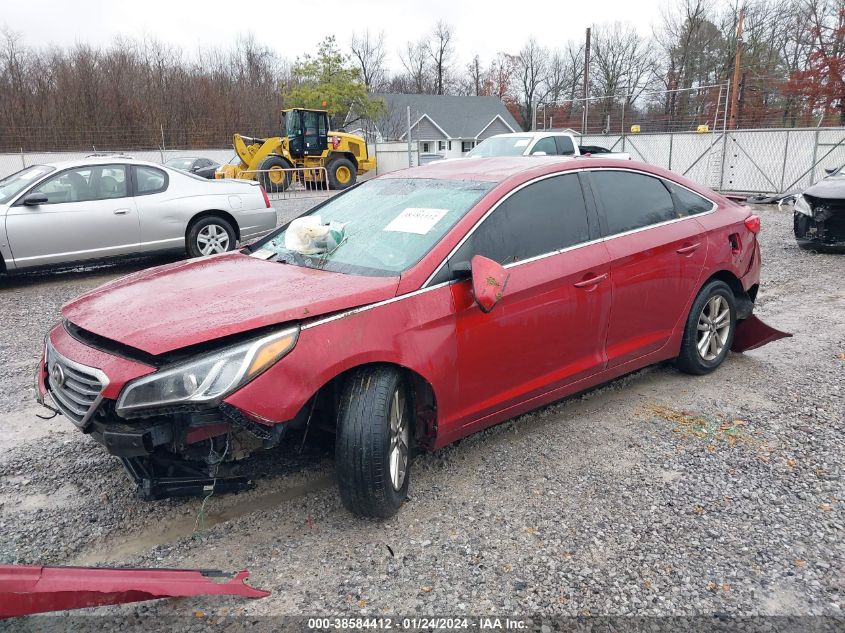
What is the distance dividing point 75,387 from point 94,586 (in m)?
0.83

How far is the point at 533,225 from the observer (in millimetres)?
3479

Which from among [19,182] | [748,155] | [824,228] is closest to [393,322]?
[19,182]

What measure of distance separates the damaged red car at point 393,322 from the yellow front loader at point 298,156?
58.5 feet

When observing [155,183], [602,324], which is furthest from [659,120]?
[602,324]

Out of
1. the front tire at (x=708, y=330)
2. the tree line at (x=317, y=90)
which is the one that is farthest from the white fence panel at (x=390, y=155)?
the front tire at (x=708, y=330)

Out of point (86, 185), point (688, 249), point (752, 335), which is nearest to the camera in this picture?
point (688, 249)

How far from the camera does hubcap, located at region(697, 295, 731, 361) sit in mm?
4430

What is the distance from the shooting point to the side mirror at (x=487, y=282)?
114 inches

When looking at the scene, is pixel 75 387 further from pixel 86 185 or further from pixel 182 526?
pixel 86 185

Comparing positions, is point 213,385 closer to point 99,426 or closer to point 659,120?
point 99,426

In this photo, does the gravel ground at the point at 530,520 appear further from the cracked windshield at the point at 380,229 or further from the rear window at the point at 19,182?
the rear window at the point at 19,182

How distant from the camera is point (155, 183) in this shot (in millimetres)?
8281

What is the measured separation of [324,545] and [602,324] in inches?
79.9

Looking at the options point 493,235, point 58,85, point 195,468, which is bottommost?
point 195,468
